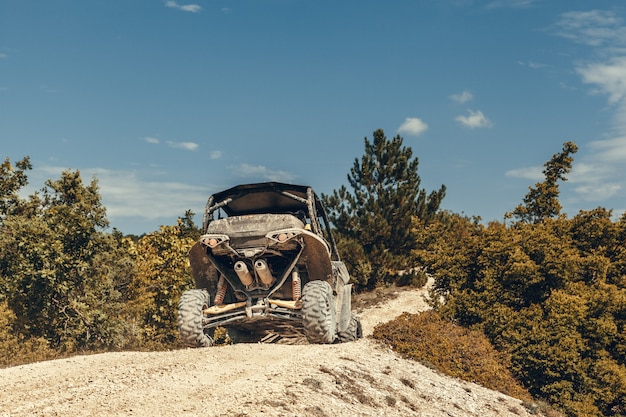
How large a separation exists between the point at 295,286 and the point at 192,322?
8.61ft

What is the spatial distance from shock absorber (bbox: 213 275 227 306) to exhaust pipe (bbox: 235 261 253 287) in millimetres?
595

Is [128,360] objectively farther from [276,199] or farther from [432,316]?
[432,316]

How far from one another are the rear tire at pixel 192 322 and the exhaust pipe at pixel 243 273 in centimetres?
116

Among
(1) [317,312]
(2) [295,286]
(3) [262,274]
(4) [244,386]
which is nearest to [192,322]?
(3) [262,274]

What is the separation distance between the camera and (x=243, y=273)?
45.4 ft

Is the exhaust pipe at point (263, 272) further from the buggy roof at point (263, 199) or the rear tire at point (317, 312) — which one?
the buggy roof at point (263, 199)

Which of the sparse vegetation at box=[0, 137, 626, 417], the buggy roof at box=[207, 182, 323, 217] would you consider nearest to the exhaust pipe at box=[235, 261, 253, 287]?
the buggy roof at box=[207, 182, 323, 217]

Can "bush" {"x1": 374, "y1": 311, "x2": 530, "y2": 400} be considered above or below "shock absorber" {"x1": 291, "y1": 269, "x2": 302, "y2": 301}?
below

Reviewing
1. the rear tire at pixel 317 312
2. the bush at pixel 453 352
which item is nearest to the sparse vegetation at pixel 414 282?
the bush at pixel 453 352

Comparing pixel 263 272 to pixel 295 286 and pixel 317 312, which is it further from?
pixel 317 312

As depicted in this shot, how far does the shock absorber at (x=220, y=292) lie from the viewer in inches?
571

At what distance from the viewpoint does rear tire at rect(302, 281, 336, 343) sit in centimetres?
1329

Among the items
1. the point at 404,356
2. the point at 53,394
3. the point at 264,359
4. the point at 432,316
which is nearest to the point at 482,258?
the point at 432,316

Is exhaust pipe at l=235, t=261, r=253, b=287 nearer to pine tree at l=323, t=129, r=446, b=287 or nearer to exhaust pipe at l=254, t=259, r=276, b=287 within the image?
exhaust pipe at l=254, t=259, r=276, b=287
